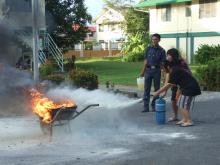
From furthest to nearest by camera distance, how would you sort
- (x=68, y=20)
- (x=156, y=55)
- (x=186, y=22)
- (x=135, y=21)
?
1. (x=135, y=21)
2. (x=186, y=22)
3. (x=68, y=20)
4. (x=156, y=55)

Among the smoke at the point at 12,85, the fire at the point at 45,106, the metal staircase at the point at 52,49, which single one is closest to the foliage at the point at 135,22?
the metal staircase at the point at 52,49

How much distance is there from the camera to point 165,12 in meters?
41.4

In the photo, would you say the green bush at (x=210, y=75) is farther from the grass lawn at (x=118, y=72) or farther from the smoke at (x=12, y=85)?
the smoke at (x=12, y=85)

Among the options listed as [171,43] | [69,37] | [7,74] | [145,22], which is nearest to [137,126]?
[7,74]

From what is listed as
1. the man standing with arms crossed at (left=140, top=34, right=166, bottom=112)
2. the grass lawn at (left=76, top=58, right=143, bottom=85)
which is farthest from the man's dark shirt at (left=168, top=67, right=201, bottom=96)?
the grass lawn at (left=76, top=58, right=143, bottom=85)

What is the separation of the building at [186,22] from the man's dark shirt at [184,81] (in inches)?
1043

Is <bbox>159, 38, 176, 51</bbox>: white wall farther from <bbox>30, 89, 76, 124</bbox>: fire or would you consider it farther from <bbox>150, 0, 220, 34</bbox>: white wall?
<bbox>30, 89, 76, 124</bbox>: fire

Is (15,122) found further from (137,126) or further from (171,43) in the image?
(171,43)

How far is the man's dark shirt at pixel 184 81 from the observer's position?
1015 centimetres

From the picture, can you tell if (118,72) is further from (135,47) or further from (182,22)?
(135,47)

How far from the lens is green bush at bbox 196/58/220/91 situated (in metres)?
16.8

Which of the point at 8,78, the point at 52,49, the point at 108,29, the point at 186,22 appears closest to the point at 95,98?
the point at 8,78

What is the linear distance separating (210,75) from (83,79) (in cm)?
438

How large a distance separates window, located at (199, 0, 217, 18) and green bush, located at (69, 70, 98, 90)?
2286 centimetres
